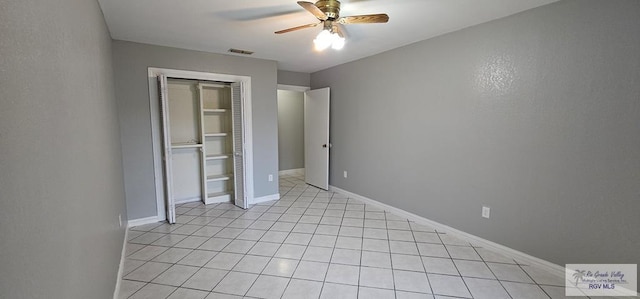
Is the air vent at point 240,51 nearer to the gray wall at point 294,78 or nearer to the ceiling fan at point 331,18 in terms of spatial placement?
the gray wall at point 294,78

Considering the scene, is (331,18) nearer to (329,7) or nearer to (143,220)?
(329,7)

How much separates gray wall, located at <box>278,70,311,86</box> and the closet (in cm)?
113

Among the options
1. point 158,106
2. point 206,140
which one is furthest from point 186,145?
point 158,106

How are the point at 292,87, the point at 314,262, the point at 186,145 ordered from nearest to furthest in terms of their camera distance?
the point at 314,262, the point at 186,145, the point at 292,87

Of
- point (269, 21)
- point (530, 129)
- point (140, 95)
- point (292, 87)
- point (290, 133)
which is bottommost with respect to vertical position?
point (290, 133)

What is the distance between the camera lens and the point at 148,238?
3.10 meters

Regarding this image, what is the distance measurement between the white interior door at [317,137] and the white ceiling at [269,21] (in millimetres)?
1369

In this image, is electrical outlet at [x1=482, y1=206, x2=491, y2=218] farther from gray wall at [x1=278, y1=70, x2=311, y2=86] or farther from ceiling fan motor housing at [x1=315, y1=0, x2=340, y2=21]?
gray wall at [x1=278, y1=70, x2=311, y2=86]

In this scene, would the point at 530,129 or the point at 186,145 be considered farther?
the point at 186,145

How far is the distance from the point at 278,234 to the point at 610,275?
9.73ft

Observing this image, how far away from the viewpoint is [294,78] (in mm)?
5266

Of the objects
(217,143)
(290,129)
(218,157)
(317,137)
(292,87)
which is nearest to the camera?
(218,157)

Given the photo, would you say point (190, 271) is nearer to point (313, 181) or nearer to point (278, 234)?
point (278, 234)

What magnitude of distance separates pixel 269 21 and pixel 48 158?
2208mm
